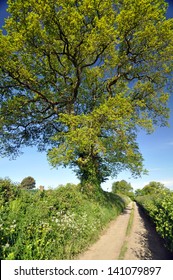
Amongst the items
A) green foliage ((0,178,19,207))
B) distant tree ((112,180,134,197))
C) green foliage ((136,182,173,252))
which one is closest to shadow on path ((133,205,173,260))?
green foliage ((136,182,173,252))

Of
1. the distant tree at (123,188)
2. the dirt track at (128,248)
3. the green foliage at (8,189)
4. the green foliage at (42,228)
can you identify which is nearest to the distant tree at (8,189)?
the green foliage at (8,189)

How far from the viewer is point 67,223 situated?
30.5 feet

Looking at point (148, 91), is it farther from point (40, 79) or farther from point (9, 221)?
point (9, 221)

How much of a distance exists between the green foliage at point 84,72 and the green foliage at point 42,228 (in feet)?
19.8

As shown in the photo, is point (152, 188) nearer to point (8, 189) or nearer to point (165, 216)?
point (165, 216)

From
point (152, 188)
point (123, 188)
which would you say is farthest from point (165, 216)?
point (123, 188)

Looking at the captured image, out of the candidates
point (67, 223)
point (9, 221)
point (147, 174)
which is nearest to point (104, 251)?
point (67, 223)

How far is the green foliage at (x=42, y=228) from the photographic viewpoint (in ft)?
20.9

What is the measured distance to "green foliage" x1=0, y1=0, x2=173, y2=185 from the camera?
1642 centimetres

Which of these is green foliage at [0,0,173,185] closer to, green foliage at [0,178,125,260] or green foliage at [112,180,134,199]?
green foliage at [0,178,125,260]

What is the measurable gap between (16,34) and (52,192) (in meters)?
11.6

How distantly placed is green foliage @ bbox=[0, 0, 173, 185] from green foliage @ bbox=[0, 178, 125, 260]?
19.8ft

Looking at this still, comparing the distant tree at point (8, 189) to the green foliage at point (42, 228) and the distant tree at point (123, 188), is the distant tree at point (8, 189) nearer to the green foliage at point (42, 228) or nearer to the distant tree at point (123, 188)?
the green foliage at point (42, 228)

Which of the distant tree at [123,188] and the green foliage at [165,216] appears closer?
the green foliage at [165,216]
